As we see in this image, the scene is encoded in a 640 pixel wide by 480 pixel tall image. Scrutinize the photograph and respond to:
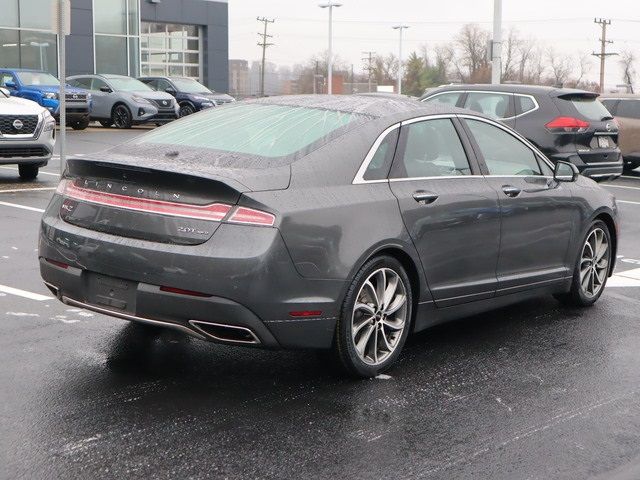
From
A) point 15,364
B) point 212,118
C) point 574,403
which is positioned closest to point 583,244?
point 574,403

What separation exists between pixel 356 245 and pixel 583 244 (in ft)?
8.89

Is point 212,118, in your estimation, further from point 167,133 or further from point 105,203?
point 105,203

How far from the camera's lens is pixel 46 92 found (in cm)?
2788

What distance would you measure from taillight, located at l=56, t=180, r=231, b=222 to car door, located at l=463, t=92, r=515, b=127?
9.56 m

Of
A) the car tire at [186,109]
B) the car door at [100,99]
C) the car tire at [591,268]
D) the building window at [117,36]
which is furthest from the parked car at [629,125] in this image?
the building window at [117,36]

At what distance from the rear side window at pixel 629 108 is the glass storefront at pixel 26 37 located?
25.7 m

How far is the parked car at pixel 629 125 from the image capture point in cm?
1973

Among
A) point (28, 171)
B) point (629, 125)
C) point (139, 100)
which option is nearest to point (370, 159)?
point (28, 171)

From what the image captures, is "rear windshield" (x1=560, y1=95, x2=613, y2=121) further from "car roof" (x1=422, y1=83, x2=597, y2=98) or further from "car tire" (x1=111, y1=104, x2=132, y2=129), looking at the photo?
"car tire" (x1=111, y1=104, x2=132, y2=129)

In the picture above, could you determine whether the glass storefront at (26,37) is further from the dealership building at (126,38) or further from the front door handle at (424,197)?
the front door handle at (424,197)

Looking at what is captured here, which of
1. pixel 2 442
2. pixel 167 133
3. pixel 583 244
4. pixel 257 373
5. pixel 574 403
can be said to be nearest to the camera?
pixel 2 442

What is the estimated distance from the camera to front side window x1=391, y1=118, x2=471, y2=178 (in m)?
5.73

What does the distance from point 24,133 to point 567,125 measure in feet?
25.9

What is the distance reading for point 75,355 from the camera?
566cm
